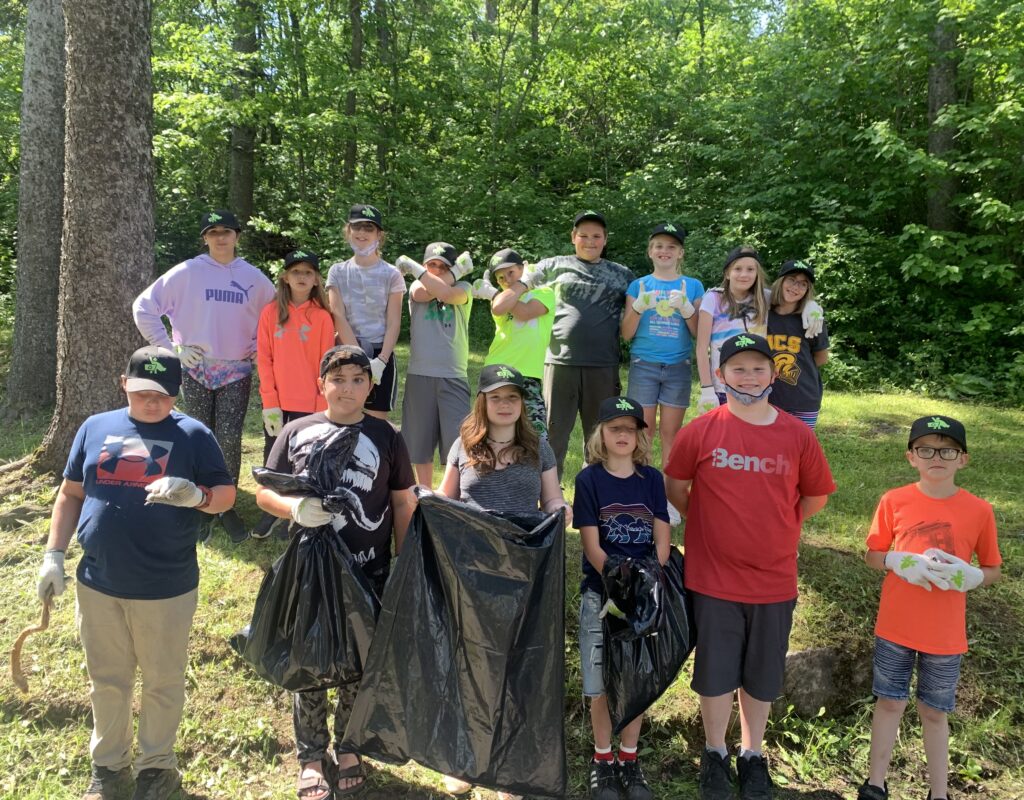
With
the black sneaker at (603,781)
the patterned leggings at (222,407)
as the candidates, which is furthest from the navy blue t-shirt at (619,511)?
the patterned leggings at (222,407)

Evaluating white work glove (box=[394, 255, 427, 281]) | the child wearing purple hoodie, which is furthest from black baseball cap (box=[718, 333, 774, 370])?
the child wearing purple hoodie

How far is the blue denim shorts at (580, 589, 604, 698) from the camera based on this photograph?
8.48ft

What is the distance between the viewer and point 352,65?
12867 mm

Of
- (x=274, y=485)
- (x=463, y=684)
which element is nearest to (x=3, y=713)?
(x=274, y=485)

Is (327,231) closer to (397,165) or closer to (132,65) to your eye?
(397,165)

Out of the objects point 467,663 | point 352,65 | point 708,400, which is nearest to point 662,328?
point 708,400

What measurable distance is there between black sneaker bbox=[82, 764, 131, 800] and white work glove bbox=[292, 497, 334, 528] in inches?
49.5

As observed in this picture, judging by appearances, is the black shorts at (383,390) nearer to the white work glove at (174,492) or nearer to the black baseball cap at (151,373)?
the black baseball cap at (151,373)

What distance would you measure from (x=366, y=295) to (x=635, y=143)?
494 inches

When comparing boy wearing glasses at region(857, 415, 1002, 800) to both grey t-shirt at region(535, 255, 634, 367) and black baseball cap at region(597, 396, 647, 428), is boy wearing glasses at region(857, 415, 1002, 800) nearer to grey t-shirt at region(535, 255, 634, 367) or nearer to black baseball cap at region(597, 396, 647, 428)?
black baseball cap at region(597, 396, 647, 428)

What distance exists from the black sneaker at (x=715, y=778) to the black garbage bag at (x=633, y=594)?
0.67m

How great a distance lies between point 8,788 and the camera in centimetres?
266

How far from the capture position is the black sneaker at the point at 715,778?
105 inches

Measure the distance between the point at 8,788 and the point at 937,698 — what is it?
3636mm
